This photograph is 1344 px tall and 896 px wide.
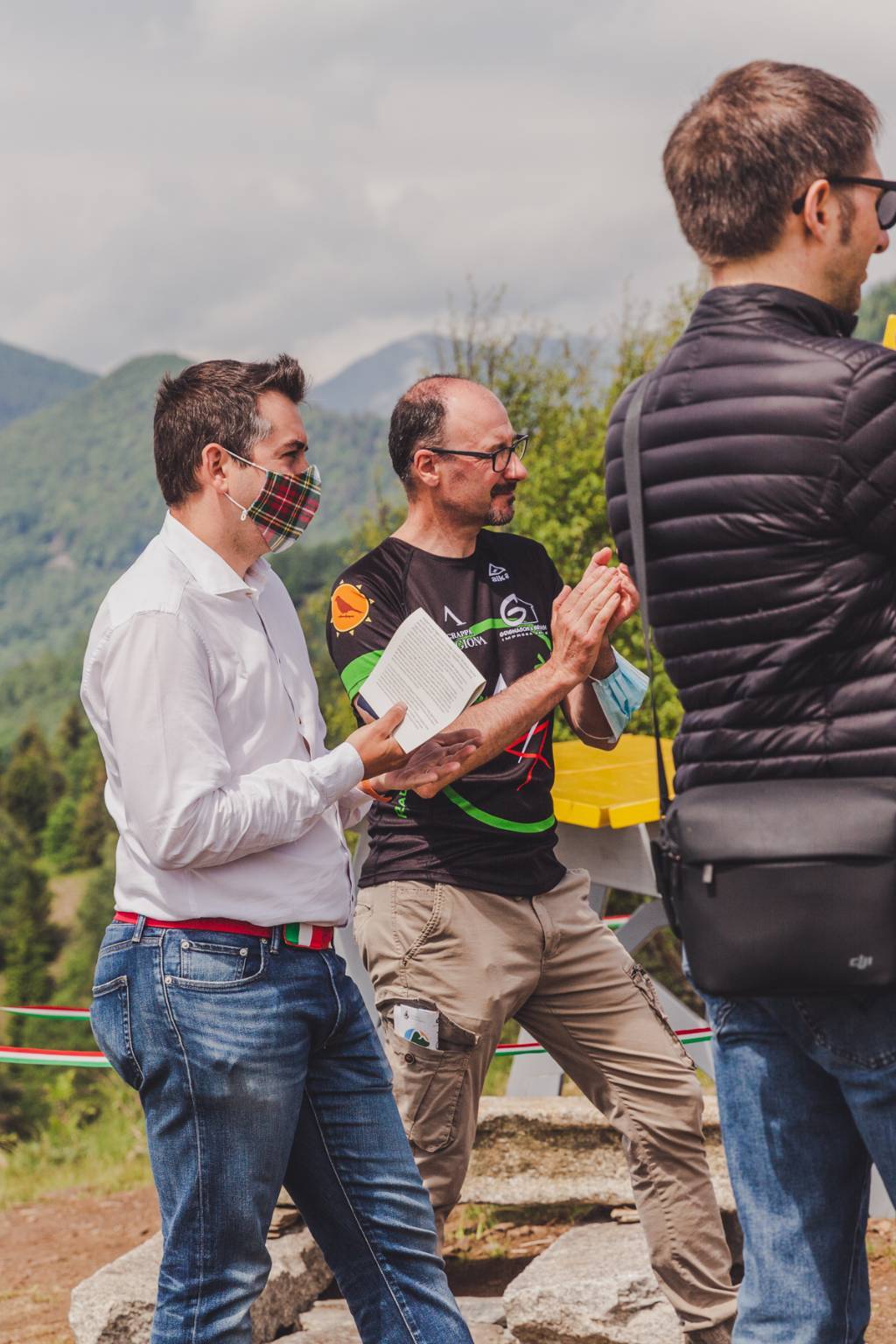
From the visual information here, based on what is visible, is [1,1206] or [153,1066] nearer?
[153,1066]

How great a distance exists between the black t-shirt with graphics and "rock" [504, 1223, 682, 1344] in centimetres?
110

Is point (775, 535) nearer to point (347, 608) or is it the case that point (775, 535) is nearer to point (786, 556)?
point (786, 556)

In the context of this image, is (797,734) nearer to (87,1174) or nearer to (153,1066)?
(153,1066)

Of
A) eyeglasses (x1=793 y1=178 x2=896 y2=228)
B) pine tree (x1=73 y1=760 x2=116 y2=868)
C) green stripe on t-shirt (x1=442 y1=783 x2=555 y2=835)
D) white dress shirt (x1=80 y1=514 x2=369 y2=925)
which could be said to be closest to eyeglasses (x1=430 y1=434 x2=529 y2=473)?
green stripe on t-shirt (x1=442 y1=783 x2=555 y2=835)

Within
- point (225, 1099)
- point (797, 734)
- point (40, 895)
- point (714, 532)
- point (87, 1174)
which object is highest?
point (714, 532)

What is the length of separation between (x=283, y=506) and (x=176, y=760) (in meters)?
0.59

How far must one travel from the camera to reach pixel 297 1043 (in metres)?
2.69

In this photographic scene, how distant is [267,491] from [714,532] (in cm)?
111

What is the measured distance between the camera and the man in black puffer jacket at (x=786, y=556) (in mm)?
1898

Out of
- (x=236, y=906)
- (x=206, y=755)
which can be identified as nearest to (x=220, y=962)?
(x=236, y=906)

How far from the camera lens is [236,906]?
2633mm

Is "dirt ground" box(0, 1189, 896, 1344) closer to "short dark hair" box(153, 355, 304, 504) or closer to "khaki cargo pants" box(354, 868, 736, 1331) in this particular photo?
"khaki cargo pants" box(354, 868, 736, 1331)

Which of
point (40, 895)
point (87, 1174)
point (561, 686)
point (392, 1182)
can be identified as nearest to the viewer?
point (392, 1182)

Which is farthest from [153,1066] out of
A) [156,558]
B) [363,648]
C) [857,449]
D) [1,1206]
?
[1,1206]
